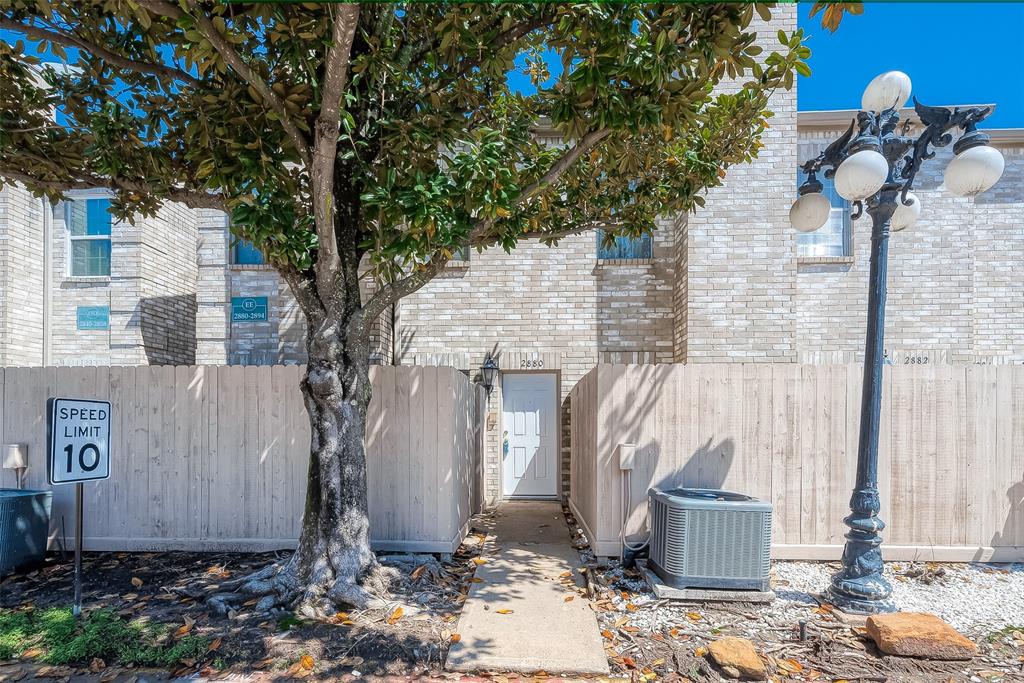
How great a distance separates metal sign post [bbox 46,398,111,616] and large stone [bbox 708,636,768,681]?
15.6 feet

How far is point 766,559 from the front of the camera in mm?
4578

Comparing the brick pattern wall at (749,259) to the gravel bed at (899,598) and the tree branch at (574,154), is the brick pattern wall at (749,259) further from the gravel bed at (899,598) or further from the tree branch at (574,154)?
the tree branch at (574,154)

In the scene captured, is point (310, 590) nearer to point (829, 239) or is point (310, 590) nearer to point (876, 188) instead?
point (876, 188)

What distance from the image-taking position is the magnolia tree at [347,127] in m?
3.68

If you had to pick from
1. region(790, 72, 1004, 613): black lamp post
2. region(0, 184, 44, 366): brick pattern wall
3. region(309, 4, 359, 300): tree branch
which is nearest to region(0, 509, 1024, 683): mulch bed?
region(790, 72, 1004, 613): black lamp post

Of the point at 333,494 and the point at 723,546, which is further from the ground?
the point at 333,494

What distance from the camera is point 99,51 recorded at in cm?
428

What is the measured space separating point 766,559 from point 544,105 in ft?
16.2

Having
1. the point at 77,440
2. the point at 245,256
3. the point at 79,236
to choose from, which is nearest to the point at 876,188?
the point at 77,440

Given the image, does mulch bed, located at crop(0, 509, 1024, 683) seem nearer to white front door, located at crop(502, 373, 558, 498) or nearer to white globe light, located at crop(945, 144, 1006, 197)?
white globe light, located at crop(945, 144, 1006, 197)

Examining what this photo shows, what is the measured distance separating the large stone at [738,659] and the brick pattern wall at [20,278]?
11583mm

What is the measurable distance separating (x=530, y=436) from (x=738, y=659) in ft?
19.8

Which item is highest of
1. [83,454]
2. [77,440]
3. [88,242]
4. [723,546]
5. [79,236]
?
[79,236]

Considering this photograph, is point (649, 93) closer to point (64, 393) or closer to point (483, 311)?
point (483, 311)
